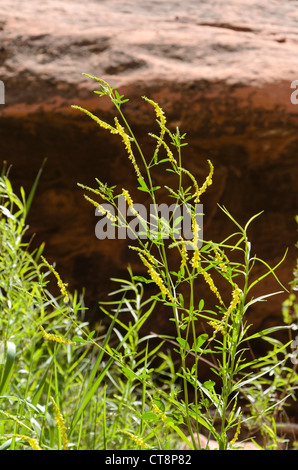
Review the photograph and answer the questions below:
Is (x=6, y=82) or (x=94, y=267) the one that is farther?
(x=94, y=267)

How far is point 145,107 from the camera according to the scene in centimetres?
216

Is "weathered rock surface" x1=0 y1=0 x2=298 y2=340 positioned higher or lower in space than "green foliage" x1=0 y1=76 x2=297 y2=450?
higher

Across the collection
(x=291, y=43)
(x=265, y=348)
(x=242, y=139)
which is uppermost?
(x=291, y=43)

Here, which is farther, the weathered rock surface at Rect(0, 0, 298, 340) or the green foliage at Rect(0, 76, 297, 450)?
the weathered rock surface at Rect(0, 0, 298, 340)

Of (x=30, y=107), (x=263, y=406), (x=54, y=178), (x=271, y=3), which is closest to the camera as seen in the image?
(x=263, y=406)

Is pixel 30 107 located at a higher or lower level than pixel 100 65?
lower

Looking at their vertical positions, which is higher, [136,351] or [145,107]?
[145,107]

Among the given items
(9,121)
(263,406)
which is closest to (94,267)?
(9,121)

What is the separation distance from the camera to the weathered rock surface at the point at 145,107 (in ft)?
7.12

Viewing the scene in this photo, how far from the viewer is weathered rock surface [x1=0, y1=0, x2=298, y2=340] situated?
2.17m

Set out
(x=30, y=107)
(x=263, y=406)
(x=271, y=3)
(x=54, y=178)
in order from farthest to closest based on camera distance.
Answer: (x=271, y=3)
(x=54, y=178)
(x=30, y=107)
(x=263, y=406)

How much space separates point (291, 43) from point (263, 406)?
1.36 meters

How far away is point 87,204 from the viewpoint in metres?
2.39

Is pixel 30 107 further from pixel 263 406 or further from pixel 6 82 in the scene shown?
pixel 263 406
